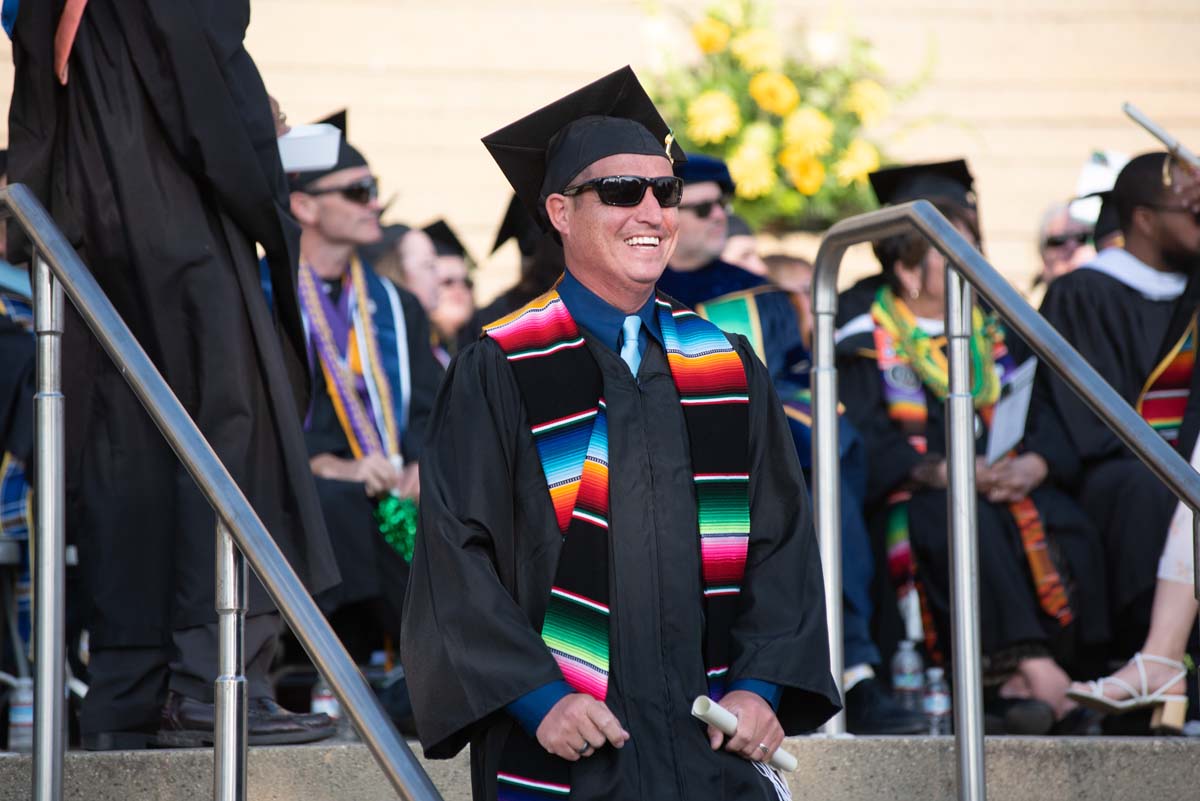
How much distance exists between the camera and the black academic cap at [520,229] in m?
6.46

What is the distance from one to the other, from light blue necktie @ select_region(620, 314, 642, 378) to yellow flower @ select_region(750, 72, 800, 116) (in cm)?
685

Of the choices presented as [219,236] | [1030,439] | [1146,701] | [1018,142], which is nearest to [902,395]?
[1030,439]

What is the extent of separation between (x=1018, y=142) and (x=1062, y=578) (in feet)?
18.4

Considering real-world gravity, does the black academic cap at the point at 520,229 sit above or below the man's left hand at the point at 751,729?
above

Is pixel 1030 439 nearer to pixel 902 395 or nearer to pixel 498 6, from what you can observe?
pixel 902 395

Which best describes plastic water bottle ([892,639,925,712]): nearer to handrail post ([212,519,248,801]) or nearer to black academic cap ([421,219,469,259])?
handrail post ([212,519,248,801])

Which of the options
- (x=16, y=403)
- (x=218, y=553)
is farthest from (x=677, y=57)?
(x=218, y=553)

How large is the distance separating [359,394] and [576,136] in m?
3.31

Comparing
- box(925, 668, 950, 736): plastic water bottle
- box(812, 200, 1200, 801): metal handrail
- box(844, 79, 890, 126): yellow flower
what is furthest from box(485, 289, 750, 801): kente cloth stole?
box(844, 79, 890, 126): yellow flower

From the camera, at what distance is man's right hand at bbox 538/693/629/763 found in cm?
289

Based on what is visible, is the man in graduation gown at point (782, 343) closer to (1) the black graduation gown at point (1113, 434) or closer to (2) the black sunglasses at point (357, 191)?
(1) the black graduation gown at point (1113, 434)

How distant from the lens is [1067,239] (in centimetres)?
846

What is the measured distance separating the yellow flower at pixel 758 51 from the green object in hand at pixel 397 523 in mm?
4703

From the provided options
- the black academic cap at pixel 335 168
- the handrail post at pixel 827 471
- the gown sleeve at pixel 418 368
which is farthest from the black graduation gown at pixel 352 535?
the handrail post at pixel 827 471
